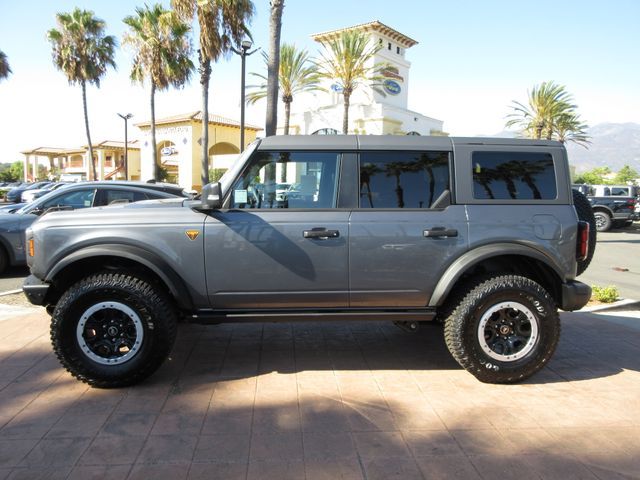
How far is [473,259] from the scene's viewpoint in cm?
396

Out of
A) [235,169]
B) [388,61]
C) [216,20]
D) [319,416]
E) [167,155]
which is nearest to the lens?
[319,416]

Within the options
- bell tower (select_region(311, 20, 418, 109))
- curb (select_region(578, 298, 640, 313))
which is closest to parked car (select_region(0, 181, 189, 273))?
curb (select_region(578, 298, 640, 313))

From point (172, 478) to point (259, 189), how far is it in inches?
86.2

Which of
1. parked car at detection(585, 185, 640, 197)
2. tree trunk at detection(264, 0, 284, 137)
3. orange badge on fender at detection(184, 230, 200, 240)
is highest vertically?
tree trunk at detection(264, 0, 284, 137)

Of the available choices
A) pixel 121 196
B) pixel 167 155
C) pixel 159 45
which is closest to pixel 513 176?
pixel 121 196

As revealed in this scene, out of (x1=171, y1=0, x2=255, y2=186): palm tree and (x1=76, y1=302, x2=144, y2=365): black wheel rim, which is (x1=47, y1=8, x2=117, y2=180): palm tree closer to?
(x1=171, y1=0, x2=255, y2=186): palm tree

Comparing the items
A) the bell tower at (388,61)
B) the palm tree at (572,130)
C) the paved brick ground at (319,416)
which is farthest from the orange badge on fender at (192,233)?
the bell tower at (388,61)

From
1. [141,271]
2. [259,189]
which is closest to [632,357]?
[259,189]

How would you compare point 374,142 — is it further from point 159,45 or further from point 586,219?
point 159,45

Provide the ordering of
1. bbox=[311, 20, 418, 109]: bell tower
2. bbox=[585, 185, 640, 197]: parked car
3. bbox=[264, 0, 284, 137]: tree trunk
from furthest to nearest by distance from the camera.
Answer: bbox=[311, 20, 418, 109]: bell tower → bbox=[585, 185, 640, 197]: parked car → bbox=[264, 0, 284, 137]: tree trunk

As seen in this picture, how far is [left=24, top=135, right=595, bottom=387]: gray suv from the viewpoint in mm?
3906

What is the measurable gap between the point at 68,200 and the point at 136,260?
5813 mm

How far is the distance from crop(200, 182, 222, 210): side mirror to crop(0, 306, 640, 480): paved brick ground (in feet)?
4.71

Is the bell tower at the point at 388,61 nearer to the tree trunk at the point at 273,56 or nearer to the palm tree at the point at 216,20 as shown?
the palm tree at the point at 216,20
